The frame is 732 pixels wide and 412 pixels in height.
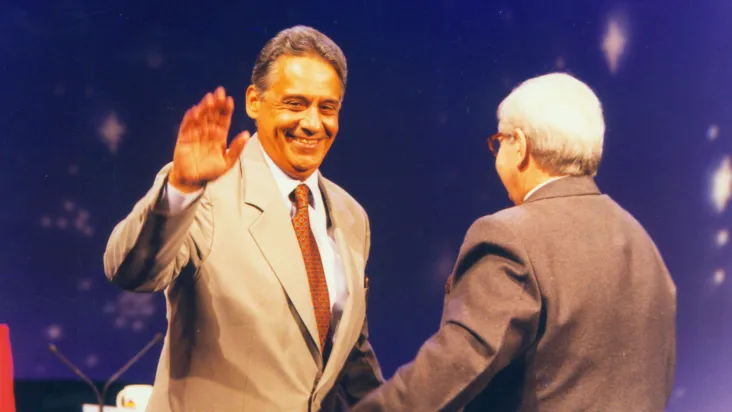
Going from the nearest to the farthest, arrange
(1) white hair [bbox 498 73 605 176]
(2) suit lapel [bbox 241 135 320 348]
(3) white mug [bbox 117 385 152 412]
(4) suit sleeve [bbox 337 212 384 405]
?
(1) white hair [bbox 498 73 605 176] → (2) suit lapel [bbox 241 135 320 348] → (4) suit sleeve [bbox 337 212 384 405] → (3) white mug [bbox 117 385 152 412]

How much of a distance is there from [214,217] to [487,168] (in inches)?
45.4

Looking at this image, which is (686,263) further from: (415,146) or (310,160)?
(310,160)

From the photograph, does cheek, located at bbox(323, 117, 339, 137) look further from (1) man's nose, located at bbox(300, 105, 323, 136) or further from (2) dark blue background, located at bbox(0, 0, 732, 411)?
(2) dark blue background, located at bbox(0, 0, 732, 411)

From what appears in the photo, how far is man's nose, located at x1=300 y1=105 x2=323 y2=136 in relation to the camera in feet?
6.56

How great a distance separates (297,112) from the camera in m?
2.00

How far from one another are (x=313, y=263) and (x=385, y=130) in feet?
2.38

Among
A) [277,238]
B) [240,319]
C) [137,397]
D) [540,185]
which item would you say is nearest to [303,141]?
[277,238]

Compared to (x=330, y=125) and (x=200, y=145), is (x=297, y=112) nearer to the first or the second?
(x=330, y=125)

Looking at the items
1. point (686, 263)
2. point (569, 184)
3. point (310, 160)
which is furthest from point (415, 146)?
point (686, 263)

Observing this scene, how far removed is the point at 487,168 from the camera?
2.66m

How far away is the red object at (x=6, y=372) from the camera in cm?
234

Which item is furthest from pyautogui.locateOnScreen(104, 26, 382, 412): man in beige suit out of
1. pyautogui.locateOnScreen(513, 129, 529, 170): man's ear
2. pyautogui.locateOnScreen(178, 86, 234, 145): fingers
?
pyautogui.locateOnScreen(513, 129, 529, 170): man's ear

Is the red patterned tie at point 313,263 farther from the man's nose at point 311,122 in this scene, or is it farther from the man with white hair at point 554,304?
the man with white hair at point 554,304

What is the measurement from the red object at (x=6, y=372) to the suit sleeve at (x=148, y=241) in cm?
94
